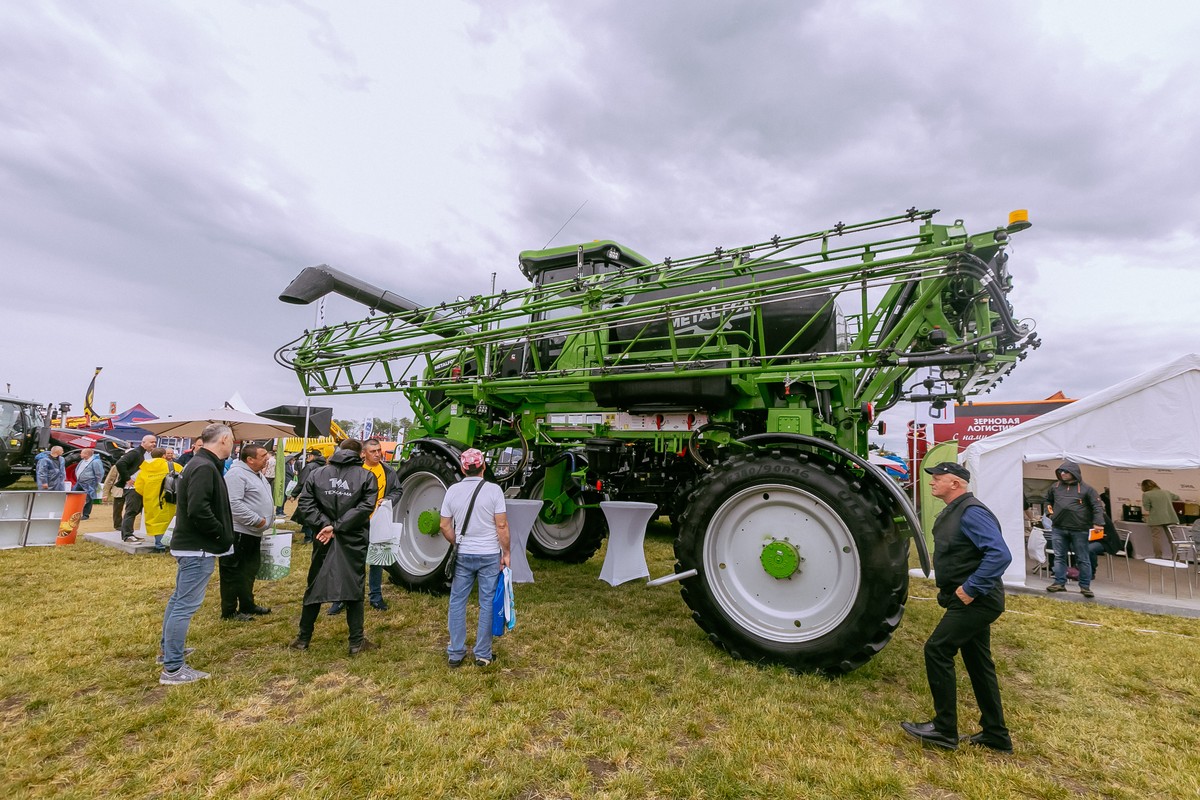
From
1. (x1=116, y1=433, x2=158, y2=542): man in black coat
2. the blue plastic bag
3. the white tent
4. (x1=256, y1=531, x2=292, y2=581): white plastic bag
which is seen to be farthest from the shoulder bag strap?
the white tent

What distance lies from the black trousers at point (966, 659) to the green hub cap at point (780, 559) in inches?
39.7

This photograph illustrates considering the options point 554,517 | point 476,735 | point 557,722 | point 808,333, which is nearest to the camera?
point 476,735

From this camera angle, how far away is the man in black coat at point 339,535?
4.38m

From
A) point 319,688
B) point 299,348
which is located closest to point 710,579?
point 319,688

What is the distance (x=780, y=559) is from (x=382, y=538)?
3.78 m

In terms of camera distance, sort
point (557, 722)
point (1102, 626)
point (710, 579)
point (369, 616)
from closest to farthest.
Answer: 1. point (557, 722)
2. point (710, 579)
3. point (369, 616)
4. point (1102, 626)

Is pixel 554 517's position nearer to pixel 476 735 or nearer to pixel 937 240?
pixel 476 735

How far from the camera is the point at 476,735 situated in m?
3.17

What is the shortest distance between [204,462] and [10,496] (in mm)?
7009

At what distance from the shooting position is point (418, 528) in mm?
6293

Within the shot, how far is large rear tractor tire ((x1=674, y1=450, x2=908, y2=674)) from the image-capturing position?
3756mm

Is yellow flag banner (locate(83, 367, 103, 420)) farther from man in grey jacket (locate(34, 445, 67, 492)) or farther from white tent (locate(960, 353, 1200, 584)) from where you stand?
white tent (locate(960, 353, 1200, 584))

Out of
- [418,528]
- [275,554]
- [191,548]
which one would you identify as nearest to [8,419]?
[275,554]

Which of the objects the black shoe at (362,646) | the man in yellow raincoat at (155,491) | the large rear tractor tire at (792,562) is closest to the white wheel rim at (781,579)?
the large rear tractor tire at (792,562)
